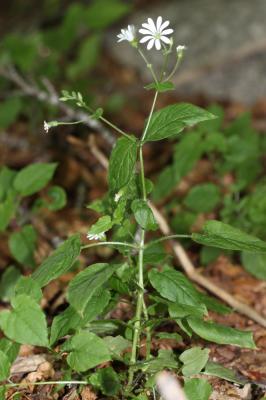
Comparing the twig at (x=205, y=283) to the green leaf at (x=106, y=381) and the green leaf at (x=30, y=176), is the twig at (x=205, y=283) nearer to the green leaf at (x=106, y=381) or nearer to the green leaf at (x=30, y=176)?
the green leaf at (x=30, y=176)

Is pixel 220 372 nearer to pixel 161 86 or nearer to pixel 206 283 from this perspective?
pixel 206 283

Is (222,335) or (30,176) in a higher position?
(30,176)

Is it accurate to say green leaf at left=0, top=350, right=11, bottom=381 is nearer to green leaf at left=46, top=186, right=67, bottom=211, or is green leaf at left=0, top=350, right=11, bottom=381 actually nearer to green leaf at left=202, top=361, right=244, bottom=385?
green leaf at left=202, top=361, right=244, bottom=385

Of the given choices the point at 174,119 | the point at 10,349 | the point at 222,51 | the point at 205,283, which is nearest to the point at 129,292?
the point at 10,349

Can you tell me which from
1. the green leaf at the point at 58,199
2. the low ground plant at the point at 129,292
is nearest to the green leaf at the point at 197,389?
the low ground plant at the point at 129,292

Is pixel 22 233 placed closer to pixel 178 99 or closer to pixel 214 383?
pixel 214 383

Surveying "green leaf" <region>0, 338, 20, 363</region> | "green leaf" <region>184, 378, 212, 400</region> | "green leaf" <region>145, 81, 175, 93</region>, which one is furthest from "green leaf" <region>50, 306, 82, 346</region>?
"green leaf" <region>145, 81, 175, 93</region>
